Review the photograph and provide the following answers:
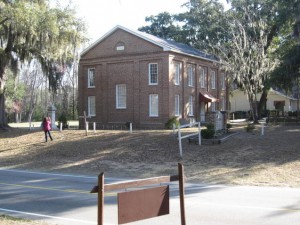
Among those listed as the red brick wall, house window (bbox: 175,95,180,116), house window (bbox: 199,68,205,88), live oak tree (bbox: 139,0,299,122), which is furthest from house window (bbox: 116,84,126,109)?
live oak tree (bbox: 139,0,299,122)

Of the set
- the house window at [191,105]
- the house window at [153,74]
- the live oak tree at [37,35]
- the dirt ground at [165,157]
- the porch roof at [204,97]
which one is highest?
the live oak tree at [37,35]

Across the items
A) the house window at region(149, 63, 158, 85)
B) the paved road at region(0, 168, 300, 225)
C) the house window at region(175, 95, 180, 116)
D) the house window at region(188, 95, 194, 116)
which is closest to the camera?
the paved road at region(0, 168, 300, 225)

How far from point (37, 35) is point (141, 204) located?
87.4ft

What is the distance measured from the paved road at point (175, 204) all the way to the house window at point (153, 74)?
2315 centimetres

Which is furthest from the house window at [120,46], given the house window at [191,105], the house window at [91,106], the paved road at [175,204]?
the paved road at [175,204]

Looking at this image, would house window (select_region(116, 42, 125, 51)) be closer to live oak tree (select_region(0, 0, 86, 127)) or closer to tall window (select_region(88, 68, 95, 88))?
tall window (select_region(88, 68, 95, 88))

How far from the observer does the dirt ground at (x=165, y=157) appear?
16891 mm

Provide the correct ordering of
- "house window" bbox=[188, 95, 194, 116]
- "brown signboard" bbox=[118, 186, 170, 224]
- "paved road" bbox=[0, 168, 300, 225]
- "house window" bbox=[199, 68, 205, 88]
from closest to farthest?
1. "brown signboard" bbox=[118, 186, 170, 224]
2. "paved road" bbox=[0, 168, 300, 225]
3. "house window" bbox=[188, 95, 194, 116]
4. "house window" bbox=[199, 68, 205, 88]

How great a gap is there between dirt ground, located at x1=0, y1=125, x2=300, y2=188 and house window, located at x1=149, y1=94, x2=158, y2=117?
890 cm

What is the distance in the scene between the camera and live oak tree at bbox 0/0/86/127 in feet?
90.8

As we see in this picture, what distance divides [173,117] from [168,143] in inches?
468

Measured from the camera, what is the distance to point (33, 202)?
10914 mm

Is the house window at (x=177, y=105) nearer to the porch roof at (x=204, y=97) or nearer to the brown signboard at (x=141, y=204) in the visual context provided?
the porch roof at (x=204, y=97)

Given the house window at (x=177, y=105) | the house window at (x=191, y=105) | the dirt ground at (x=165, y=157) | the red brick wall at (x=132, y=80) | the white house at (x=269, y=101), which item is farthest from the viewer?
the white house at (x=269, y=101)
